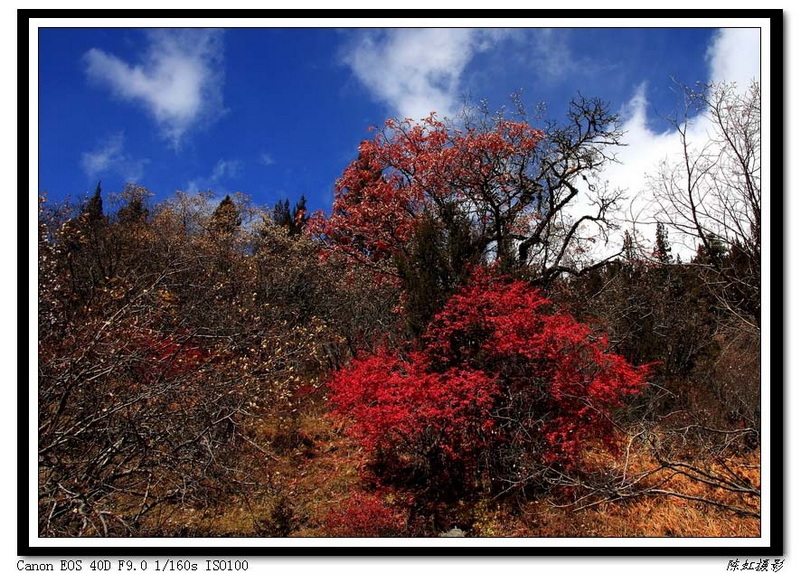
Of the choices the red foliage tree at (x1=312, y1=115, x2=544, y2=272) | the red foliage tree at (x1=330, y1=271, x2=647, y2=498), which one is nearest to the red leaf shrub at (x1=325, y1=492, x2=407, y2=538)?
the red foliage tree at (x1=330, y1=271, x2=647, y2=498)

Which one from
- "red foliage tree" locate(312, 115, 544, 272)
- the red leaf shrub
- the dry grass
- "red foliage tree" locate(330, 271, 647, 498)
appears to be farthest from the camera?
"red foliage tree" locate(312, 115, 544, 272)

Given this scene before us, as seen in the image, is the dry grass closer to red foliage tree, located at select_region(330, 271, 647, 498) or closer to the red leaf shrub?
the red leaf shrub

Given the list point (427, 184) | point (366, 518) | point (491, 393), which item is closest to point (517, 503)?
point (491, 393)

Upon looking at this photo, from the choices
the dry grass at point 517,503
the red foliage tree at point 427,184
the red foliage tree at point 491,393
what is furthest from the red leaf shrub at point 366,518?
the red foliage tree at point 427,184

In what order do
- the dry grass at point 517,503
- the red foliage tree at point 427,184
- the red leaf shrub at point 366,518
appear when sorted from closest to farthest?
1. the dry grass at point 517,503
2. the red leaf shrub at point 366,518
3. the red foliage tree at point 427,184

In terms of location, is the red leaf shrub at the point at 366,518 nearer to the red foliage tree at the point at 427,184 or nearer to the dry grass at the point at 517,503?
the dry grass at the point at 517,503

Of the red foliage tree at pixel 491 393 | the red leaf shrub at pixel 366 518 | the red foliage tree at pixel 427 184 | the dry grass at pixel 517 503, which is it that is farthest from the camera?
the red foliage tree at pixel 427 184

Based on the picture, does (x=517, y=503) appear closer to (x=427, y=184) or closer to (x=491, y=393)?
(x=491, y=393)

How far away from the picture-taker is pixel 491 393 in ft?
25.7

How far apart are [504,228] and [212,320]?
6.71 metres

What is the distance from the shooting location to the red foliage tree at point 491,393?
7766mm

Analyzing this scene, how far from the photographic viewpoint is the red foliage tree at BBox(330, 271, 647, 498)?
7.77 meters
